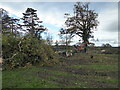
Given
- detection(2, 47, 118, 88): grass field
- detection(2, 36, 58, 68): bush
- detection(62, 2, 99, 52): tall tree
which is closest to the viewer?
detection(2, 47, 118, 88): grass field

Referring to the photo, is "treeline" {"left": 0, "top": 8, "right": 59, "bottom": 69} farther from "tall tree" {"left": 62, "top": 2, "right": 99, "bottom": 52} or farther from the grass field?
"tall tree" {"left": 62, "top": 2, "right": 99, "bottom": 52}

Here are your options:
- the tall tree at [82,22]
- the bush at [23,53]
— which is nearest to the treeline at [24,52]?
the bush at [23,53]

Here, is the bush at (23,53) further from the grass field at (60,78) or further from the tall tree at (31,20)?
the tall tree at (31,20)

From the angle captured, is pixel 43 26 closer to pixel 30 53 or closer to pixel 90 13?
pixel 90 13

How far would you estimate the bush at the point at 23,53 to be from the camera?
9216mm

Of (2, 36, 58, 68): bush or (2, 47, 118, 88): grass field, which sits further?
(2, 36, 58, 68): bush

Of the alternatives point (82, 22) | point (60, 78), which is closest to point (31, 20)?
point (82, 22)

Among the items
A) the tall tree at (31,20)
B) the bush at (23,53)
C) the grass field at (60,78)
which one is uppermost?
the tall tree at (31,20)

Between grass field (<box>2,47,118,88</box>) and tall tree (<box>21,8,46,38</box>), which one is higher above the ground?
tall tree (<box>21,8,46,38</box>)

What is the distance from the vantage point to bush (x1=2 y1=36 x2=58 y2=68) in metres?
9.22

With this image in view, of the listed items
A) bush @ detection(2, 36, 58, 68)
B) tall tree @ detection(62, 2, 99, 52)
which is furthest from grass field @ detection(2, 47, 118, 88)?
tall tree @ detection(62, 2, 99, 52)

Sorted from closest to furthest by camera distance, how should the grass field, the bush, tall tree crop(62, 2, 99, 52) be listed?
the grass field → the bush → tall tree crop(62, 2, 99, 52)

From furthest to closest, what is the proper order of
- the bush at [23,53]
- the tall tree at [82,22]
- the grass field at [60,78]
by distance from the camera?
1. the tall tree at [82,22]
2. the bush at [23,53]
3. the grass field at [60,78]

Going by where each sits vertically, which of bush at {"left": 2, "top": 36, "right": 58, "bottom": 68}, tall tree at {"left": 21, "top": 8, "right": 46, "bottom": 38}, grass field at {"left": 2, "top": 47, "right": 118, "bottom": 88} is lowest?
grass field at {"left": 2, "top": 47, "right": 118, "bottom": 88}
